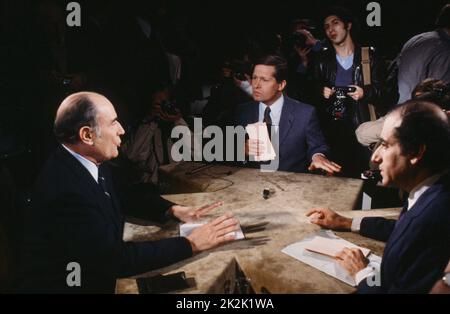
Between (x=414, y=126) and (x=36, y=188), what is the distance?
1.95m

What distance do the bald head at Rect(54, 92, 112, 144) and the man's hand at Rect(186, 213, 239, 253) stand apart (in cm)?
84

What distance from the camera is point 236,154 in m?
3.98

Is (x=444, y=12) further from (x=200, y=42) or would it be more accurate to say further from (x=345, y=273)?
(x=200, y=42)

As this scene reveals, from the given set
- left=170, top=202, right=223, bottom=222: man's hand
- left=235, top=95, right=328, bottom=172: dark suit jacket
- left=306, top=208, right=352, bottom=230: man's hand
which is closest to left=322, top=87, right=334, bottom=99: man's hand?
left=235, top=95, right=328, bottom=172: dark suit jacket

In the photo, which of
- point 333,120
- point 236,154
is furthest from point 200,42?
point 236,154

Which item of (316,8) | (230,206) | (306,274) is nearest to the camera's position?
(306,274)

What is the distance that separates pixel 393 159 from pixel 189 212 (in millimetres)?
1303

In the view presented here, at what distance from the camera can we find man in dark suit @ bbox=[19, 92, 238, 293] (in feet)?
6.59

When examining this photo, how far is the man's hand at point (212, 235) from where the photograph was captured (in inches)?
86.3

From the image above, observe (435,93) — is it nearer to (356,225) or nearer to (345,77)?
(356,225)

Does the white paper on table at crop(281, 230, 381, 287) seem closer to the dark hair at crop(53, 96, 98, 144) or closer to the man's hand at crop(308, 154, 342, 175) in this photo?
the man's hand at crop(308, 154, 342, 175)

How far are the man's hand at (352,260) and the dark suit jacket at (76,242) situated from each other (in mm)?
801

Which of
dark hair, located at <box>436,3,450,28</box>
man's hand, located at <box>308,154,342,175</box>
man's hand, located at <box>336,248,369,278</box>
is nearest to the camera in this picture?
man's hand, located at <box>336,248,369,278</box>

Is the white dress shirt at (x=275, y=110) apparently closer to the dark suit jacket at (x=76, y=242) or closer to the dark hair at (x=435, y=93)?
the dark hair at (x=435, y=93)
